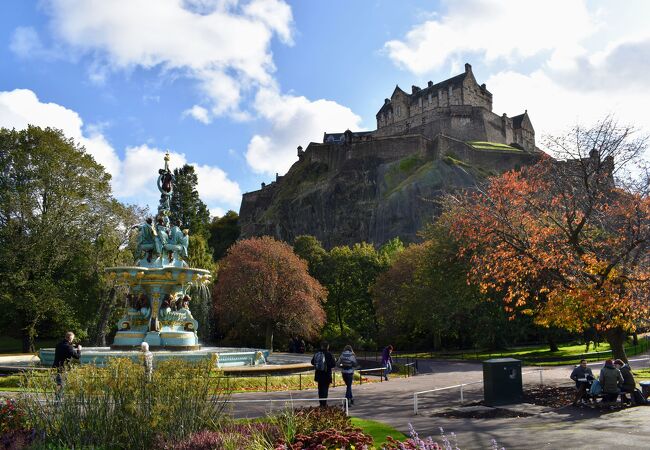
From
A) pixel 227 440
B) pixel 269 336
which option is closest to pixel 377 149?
pixel 269 336

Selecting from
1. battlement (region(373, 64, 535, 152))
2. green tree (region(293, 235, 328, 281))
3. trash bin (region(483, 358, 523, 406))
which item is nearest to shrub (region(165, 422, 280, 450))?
trash bin (region(483, 358, 523, 406))

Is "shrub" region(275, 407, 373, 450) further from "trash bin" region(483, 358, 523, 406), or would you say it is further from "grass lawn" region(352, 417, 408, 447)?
"trash bin" region(483, 358, 523, 406)

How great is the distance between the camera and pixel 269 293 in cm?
4050

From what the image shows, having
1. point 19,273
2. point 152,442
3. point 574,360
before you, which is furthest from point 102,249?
point 152,442

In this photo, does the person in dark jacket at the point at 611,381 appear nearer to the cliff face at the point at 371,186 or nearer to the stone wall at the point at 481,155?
the cliff face at the point at 371,186

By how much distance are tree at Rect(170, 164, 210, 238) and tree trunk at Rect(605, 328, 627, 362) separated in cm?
4747

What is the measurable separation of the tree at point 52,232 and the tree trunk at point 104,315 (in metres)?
0.69

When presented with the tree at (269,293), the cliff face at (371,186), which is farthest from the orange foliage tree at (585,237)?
the cliff face at (371,186)

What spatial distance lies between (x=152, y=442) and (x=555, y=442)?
651 centimetres

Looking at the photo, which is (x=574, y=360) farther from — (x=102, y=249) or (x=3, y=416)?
(x=102, y=249)

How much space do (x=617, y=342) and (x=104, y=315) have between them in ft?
106

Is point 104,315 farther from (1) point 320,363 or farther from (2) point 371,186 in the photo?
(2) point 371,186

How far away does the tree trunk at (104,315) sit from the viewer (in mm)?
37844

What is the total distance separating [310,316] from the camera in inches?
1577
